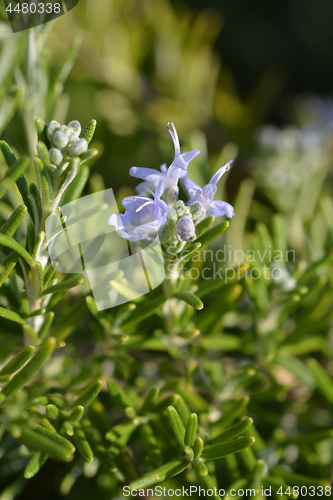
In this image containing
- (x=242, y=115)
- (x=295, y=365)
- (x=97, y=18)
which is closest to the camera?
(x=295, y=365)

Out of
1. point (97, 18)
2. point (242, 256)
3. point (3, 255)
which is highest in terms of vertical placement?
point (97, 18)

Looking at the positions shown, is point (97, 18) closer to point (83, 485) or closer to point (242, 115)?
point (242, 115)

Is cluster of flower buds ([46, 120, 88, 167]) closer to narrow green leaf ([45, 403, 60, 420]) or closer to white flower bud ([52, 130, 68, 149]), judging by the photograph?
white flower bud ([52, 130, 68, 149])

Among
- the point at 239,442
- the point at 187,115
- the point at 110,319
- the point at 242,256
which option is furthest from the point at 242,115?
the point at 239,442

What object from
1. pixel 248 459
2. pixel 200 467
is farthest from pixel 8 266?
pixel 248 459

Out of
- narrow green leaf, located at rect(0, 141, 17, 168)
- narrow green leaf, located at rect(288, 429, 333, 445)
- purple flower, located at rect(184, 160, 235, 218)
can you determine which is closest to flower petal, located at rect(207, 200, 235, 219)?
purple flower, located at rect(184, 160, 235, 218)
